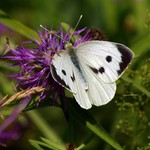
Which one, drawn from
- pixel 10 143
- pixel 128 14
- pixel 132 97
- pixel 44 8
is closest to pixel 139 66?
pixel 132 97

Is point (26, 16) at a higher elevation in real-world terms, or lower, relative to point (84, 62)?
lower

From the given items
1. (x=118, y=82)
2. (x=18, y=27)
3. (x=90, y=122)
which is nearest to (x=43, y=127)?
(x=18, y=27)

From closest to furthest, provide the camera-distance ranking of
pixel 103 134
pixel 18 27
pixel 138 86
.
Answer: pixel 103 134, pixel 138 86, pixel 18 27

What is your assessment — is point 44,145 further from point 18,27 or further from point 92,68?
point 18,27

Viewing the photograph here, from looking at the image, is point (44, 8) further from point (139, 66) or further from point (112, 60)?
point (112, 60)

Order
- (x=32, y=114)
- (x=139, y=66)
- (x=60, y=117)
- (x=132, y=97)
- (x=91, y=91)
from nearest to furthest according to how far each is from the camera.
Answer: (x=91, y=91), (x=132, y=97), (x=139, y=66), (x=32, y=114), (x=60, y=117)

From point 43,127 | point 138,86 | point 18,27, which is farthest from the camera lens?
point 43,127

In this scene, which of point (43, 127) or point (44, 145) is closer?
A: point (44, 145)
